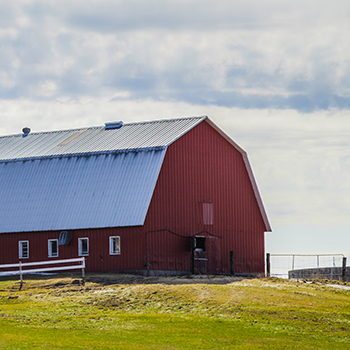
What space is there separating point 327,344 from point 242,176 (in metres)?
23.0

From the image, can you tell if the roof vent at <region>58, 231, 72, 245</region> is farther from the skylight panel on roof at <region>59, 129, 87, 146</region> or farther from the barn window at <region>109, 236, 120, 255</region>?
the skylight panel on roof at <region>59, 129, 87, 146</region>

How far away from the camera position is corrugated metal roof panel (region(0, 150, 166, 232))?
4072cm

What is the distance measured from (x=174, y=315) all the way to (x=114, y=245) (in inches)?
514

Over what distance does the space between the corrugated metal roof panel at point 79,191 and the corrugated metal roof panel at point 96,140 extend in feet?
2.67

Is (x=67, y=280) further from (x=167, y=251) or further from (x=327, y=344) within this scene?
(x=327, y=344)

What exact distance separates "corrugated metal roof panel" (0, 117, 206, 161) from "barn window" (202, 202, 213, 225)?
442cm

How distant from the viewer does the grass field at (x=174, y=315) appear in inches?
930

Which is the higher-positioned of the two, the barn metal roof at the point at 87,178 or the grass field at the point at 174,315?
the barn metal roof at the point at 87,178

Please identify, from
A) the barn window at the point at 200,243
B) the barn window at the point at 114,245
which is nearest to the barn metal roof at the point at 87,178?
the barn window at the point at 114,245

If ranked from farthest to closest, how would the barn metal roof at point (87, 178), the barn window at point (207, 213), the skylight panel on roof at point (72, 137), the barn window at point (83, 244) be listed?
the skylight panel on roof at point (72, 137)
the barn window at point (207, 213)
the barn window at point (83, 244)
the barn metal roof at point (87, 178)

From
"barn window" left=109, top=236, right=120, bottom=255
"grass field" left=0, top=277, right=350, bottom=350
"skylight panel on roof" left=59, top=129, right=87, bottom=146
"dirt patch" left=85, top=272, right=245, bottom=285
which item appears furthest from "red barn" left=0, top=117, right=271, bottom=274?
"grass field" left=0, top=277, right=350, bottom=350

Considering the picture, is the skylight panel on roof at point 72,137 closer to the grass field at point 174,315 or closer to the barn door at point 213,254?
the barn door at point 213,254

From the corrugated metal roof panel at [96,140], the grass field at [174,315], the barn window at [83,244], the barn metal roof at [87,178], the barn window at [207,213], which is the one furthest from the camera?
the barn window at [207,213]

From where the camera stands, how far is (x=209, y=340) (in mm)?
23797
